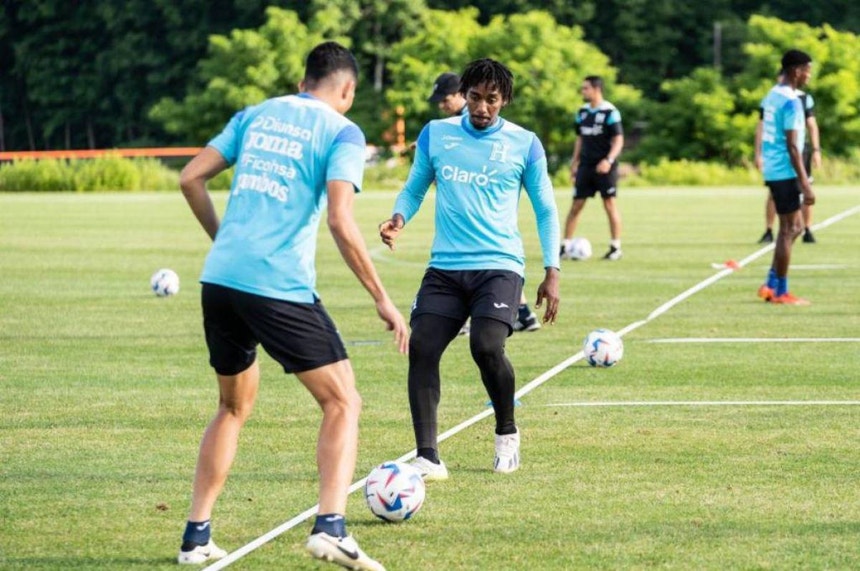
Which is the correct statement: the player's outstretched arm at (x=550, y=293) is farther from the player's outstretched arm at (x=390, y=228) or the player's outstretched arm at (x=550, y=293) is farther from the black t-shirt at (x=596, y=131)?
the black t-shirt at (x=596, y=131)

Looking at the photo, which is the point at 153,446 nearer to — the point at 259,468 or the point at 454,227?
the point at 259,468

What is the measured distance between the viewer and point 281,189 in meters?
6.37

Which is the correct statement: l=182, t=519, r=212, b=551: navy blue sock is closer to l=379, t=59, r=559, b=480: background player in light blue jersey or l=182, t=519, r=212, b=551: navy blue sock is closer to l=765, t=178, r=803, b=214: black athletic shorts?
l=379, t=59, r=559, b=480: background player in light blue jersey

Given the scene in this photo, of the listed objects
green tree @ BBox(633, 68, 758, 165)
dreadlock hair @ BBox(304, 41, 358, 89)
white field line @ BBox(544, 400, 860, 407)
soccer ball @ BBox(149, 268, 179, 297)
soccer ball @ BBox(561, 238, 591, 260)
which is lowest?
green tree @ BBox(633, 68, 758, 165)

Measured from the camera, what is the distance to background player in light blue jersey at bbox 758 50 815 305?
15836mm

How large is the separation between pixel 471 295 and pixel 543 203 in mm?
589

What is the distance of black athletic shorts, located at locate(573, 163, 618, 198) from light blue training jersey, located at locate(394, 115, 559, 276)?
14.0 m

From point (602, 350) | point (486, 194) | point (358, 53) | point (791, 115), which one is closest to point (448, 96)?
point (602, 350)

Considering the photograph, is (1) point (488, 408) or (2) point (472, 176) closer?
(2) point (472, 176)

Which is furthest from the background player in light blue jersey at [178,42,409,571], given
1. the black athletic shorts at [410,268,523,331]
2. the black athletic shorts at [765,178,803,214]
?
the black athletic shorts at [765,178,803,214]

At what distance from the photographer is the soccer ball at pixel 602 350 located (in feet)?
39.7

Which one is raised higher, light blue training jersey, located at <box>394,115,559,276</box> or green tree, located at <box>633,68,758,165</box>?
light blue training jersey, located at <box>394,115,559,276</box>

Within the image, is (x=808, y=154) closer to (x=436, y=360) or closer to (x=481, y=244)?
(x=481, y=244)

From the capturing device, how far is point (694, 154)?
6581 cm
